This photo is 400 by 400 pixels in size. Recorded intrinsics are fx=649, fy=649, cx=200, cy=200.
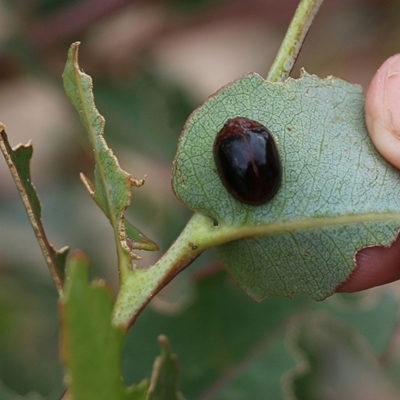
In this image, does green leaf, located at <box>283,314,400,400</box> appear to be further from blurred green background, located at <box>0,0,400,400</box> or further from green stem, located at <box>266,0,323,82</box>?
green stem, located at <box>266,0,323,82</box>

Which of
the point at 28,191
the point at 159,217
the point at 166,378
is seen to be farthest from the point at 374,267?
the point at 159,217

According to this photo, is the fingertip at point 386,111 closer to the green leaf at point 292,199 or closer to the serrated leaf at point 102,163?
the green leaf at point 292,199

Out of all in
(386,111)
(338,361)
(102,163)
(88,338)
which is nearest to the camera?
(88,338)

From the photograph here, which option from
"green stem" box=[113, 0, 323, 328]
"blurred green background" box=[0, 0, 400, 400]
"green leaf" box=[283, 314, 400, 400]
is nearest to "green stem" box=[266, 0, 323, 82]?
"green stem" box=[113, 0, 323, 328]

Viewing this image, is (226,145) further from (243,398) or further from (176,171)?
(243,398)

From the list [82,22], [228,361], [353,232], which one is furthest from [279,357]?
[82,22]

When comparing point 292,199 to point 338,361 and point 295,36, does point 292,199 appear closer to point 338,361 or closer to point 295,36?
point 295,36
